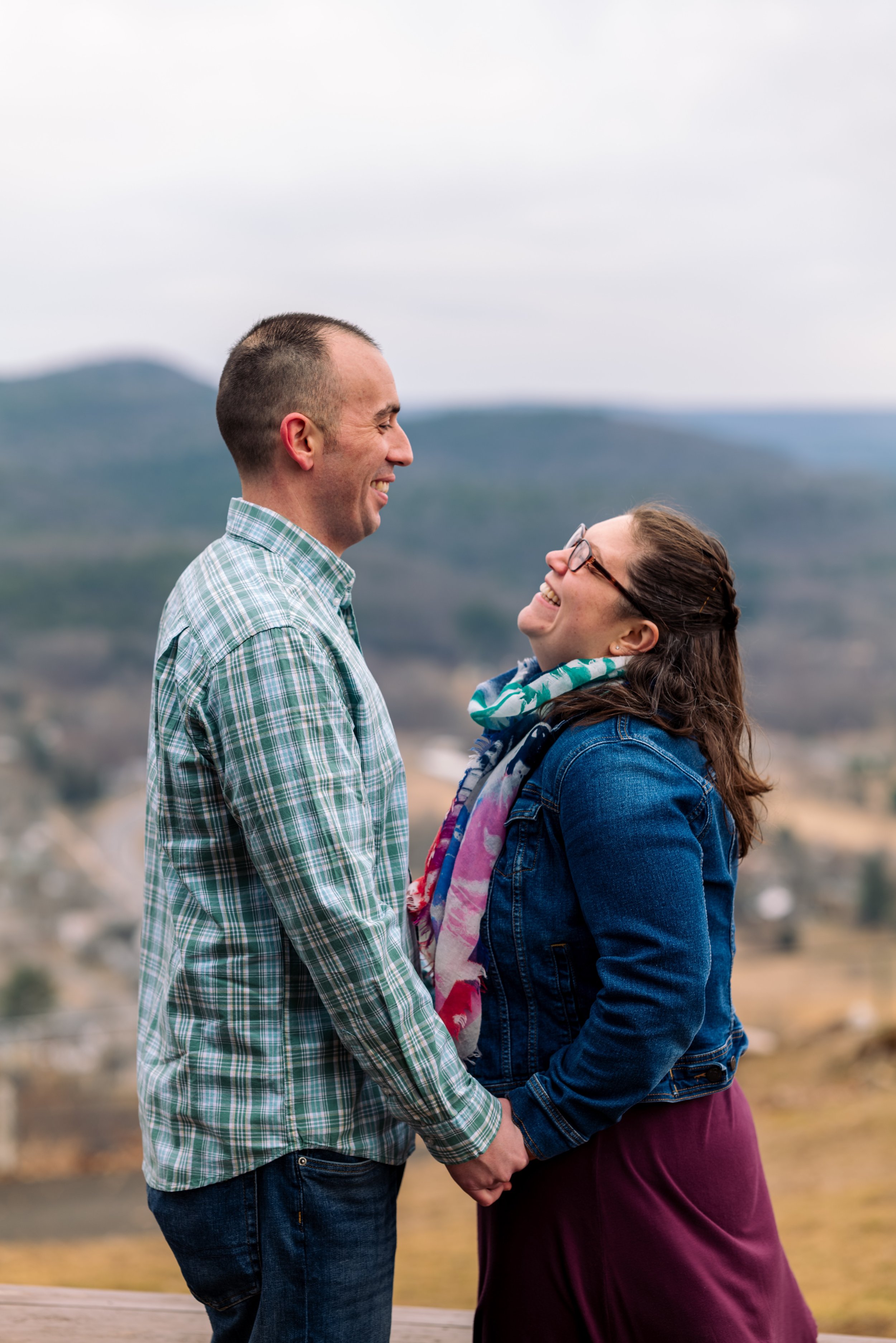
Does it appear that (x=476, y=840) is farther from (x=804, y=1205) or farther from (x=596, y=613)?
(x=804, y=1205)

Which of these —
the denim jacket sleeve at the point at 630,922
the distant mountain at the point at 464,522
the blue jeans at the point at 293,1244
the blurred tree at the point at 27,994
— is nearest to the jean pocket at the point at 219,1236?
the blue jeans at the point at 293,1244

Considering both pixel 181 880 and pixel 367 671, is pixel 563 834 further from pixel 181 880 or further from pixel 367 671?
pixel 181 880

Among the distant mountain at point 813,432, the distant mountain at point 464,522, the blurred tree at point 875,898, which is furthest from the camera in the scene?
the distant mountain at point 813,432

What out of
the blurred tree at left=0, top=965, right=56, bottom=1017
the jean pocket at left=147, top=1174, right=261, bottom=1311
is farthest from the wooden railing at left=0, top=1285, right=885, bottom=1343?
the blurred tree at left=0, top=965, right=56, bottom=1017

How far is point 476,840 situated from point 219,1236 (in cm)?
53

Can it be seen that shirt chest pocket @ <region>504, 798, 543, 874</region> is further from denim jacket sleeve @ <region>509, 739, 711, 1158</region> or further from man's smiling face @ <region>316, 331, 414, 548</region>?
man's smiling face @ <region>316, 331, 414, 548</region>

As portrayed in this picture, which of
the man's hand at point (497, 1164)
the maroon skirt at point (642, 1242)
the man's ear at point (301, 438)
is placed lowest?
the maroon skirt at point (642, 1242)

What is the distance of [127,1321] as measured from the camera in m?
1.88

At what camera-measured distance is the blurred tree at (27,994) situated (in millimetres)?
29438

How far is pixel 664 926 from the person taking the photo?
1.21 metres

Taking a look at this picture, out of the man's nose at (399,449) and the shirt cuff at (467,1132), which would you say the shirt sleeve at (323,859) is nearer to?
the shirt cuff at (467,1132)

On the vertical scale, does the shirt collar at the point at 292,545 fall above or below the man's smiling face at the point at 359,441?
below

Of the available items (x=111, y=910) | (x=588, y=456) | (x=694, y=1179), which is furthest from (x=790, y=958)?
(x=588, y=456)

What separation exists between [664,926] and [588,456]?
221 ft
